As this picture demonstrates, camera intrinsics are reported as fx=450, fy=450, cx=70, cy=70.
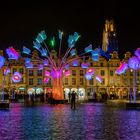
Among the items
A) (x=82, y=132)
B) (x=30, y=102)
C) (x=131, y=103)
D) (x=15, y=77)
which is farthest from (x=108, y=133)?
(x=15, y=77)

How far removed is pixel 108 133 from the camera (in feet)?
50.8

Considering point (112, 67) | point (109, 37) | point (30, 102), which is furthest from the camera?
point (109, 37)

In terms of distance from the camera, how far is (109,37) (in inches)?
6127

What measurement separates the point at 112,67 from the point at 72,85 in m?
11.4

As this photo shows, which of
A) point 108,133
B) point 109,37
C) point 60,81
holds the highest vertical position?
point 109,37

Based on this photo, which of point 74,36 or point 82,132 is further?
point 74,36

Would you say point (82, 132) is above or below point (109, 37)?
below

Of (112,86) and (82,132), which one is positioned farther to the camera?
(112,86)

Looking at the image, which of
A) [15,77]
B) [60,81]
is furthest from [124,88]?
[60,81]

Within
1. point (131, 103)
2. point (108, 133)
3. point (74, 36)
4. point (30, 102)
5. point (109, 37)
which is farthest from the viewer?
point (109, 37)

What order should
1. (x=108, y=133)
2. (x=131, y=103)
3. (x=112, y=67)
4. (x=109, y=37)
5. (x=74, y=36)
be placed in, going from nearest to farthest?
(x=108, y=133)
(x=131, y=103)
(x=74, y=36)
(x=112, y=67)
(x=109, y=37)

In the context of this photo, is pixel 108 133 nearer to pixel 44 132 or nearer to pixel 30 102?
pixel 44 132

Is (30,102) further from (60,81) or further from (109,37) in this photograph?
(109,37)

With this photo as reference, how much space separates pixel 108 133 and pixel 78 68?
101990mm
